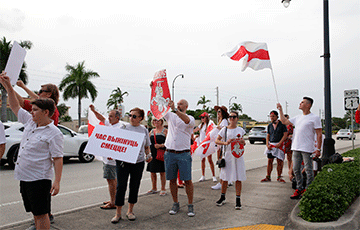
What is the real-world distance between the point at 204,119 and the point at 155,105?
3270mm

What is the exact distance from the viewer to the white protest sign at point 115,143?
454 cm

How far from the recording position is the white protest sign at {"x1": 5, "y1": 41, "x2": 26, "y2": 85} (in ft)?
12.4

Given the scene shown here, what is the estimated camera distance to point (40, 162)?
3158mm

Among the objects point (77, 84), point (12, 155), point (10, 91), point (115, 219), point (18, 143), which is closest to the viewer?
point (10, 91)

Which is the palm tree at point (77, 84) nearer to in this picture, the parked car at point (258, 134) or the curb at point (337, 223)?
the parked car at point (258, 134)

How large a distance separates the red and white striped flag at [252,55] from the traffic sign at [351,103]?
8.37 metres

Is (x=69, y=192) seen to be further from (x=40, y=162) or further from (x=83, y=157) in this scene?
(x=83, y=157)

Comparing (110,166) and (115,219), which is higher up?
(110,166)

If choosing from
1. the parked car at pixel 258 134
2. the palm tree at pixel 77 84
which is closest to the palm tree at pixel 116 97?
the palm tree at pixel 77 84

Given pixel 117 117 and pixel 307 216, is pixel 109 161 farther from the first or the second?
pixel 307 216

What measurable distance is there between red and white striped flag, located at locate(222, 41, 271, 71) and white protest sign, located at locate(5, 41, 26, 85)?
4156 mm

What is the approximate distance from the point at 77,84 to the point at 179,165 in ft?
135

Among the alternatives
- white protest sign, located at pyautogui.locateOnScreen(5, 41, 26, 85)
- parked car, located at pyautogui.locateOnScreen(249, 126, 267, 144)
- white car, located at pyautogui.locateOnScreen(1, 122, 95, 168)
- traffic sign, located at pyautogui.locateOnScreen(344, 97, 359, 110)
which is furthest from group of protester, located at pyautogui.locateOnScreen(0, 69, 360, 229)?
parked car, located at pyautogui.locateOnScreen(249, 126, 267, 144)

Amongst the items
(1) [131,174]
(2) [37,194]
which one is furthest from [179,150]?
(2) [37,194]
